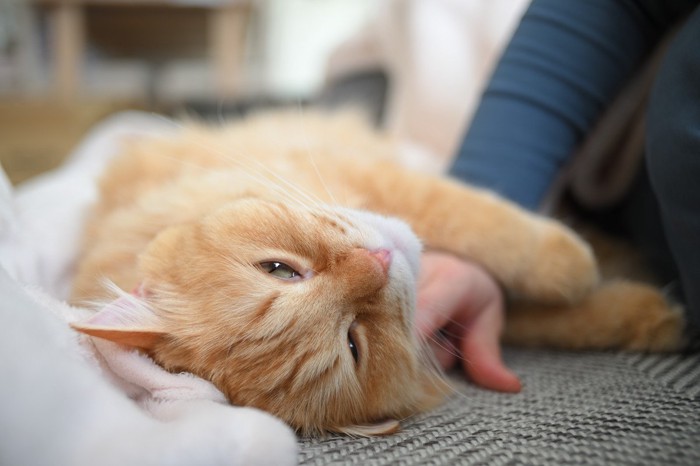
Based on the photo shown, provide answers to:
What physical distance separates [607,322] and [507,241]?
26 cm

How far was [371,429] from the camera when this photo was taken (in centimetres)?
82

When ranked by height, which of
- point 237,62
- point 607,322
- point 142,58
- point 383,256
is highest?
point 383,256

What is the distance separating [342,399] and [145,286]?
38cm

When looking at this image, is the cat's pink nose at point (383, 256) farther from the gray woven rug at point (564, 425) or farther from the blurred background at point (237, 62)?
the blurred background at point (237, 62)

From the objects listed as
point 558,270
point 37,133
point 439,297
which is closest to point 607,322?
point 558,270

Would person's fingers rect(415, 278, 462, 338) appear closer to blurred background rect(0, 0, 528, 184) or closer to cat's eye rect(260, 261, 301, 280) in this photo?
cat's eye rect(260, 261, 301, 280)

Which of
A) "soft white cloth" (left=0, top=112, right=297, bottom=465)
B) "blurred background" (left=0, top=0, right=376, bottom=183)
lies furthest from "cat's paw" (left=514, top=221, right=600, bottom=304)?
"blurred background" (left=0, top=0, right=376, bottom=183)

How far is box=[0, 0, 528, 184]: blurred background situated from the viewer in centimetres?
181

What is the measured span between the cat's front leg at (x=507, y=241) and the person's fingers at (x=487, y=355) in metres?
0.09

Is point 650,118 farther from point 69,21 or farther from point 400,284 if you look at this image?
point 69,21

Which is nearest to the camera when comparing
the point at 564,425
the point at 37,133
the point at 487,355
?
the point at 564,425

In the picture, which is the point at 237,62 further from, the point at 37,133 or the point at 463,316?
the point at 463,316

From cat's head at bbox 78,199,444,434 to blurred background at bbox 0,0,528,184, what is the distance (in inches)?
32.2

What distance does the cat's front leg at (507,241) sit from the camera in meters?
1.07
